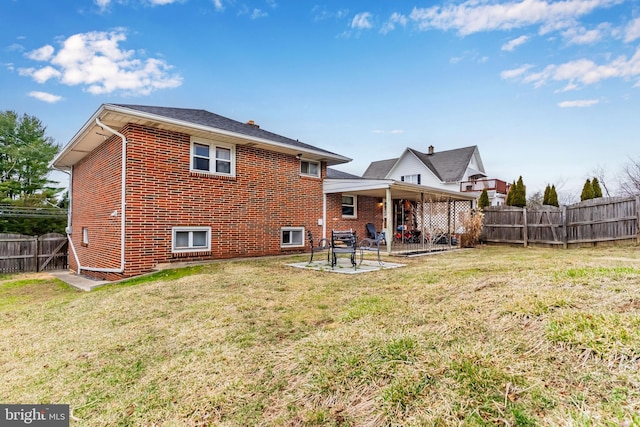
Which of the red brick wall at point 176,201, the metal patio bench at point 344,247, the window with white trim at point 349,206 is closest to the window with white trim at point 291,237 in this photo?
the red brick wall at point 176,201

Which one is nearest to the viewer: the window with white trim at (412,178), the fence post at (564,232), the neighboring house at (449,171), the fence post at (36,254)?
the fence post at (564,232)

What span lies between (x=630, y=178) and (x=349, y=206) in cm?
2334

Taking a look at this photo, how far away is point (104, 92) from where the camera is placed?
15875mm

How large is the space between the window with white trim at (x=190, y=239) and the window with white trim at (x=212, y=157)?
1742mm

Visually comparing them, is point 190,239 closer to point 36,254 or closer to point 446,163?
point 36,254

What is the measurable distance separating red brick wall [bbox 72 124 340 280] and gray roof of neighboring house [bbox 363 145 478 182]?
57.2 ft

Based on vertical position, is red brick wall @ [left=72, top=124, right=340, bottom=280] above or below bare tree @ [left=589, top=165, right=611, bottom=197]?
below

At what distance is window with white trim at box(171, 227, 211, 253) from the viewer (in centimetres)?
894

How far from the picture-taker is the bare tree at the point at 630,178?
22609 mm

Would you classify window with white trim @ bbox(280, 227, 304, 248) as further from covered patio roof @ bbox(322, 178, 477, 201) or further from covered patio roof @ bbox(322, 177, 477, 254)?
covered patio roof @ bbox(322, 178, 477, 201)

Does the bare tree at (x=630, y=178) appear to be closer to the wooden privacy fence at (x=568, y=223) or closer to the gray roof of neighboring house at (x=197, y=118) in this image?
the wooden privacy fence at (x=568, y=223)

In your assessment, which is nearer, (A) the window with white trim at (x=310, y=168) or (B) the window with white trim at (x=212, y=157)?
(B) the window with white trim at (x=212, y=157)

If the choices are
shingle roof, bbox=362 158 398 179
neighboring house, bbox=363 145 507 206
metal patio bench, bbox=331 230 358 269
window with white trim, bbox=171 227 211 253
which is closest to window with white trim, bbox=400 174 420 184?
neighboring house, bbox=363 145 507 206

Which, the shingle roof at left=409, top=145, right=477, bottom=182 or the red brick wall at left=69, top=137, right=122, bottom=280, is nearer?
the red brick wall at left=69, top=137, right=122, bottom=280
